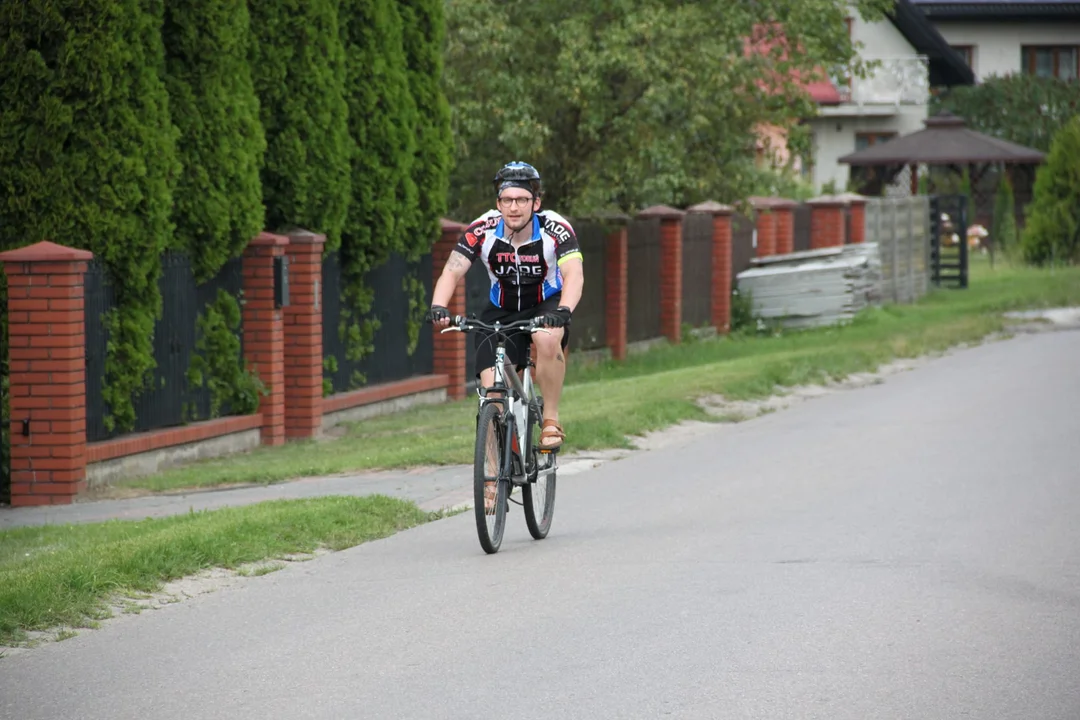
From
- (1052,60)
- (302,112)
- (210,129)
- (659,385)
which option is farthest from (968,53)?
(210,129)

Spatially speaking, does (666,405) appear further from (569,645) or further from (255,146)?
(569,645)

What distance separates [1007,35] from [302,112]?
1964 inches

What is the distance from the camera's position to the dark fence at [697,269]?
84.8ft

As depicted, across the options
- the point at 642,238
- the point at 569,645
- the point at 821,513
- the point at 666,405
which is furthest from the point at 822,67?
the point at 569,645

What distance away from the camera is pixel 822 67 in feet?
81.3

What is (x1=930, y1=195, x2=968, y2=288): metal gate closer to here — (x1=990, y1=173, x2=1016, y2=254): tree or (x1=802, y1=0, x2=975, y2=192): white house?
(x1=990, y1=173, x2=1016, y2=254): tree

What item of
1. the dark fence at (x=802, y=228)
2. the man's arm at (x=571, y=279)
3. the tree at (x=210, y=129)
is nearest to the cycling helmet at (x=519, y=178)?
the man's arm at (x=571, y=279)

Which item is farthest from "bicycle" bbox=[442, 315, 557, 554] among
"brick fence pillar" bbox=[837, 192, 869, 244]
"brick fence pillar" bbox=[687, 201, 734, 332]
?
"brick fence pillar" bbox=[837, 192, 869, 244]

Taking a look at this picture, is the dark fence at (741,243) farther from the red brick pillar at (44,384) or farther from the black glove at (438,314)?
the black glove at (438,314)

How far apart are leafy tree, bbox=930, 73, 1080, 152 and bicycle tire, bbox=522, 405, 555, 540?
48689mm

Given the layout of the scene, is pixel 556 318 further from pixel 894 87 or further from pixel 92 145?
pixel 894 87

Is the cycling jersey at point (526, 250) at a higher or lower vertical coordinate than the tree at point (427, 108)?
lower

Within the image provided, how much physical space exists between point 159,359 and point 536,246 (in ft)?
17.8

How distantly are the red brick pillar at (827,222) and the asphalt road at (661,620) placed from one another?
794 inches
